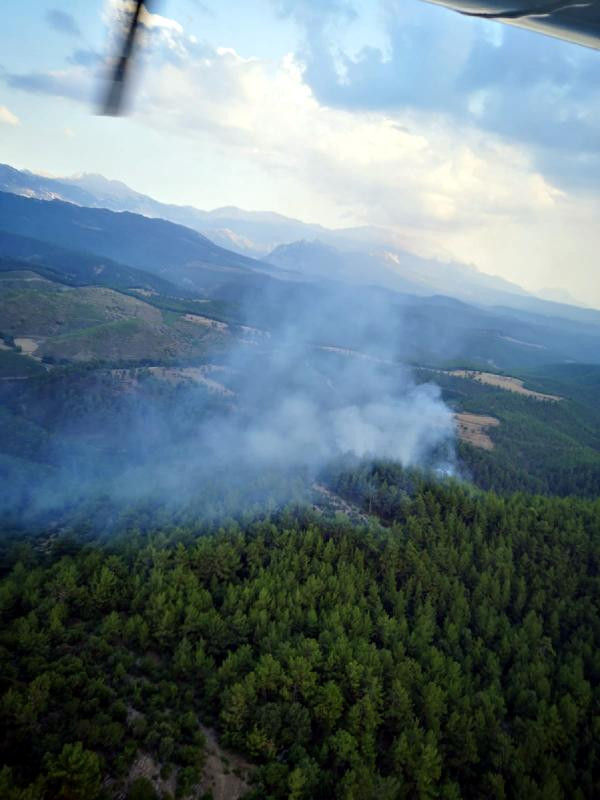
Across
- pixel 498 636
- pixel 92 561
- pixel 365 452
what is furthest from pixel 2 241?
pixel 498 636

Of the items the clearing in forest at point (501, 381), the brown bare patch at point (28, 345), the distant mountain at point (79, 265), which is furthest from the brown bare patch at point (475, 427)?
the distant mountain at point (79, 265)

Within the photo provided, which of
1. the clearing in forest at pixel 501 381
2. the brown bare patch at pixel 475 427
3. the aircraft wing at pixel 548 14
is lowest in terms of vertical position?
the brown bare patch at pixel 475 427

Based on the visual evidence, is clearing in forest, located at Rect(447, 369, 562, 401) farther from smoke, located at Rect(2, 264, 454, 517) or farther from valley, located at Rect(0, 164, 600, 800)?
valley, located at Rect(0, 164, 600, 800)

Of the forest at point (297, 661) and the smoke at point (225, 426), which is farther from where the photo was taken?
the smoke at point (225, 426)

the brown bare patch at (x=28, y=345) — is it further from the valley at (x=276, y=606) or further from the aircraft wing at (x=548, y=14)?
the aircraft wing at (x=548, y=14)

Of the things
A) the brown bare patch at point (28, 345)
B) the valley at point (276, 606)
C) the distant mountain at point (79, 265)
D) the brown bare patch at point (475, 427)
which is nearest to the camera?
the valley at point (276, 606)
